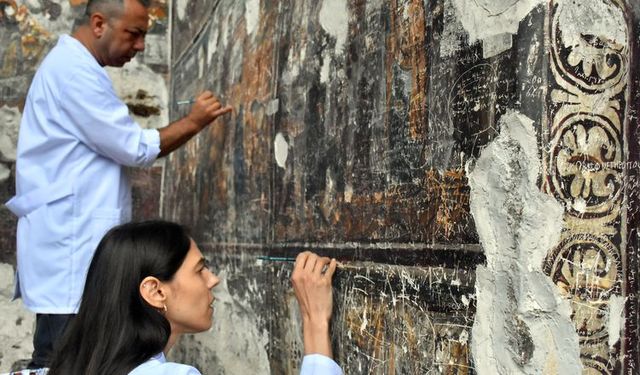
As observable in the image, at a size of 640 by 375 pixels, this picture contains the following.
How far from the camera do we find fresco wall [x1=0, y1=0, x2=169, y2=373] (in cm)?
538

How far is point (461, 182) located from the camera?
1.97m

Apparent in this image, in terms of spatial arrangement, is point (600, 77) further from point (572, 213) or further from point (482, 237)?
point (482, 237)

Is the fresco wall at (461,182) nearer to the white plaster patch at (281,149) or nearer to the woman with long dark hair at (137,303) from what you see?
the white plaster patch at (281,149)

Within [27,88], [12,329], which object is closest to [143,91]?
[27,88]

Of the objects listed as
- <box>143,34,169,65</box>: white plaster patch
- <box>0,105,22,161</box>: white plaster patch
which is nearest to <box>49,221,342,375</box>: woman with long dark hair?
<box>0,105,22,161</box>: white plaster patch

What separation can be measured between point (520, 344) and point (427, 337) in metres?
0.36

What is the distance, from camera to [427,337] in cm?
211

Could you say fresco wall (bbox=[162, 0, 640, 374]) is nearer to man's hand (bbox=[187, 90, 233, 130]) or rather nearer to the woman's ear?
man's hand (bbox=[187, 90, 233, 130])

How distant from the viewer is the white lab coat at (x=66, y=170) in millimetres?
2988

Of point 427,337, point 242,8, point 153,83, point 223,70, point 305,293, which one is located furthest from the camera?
point 153,83

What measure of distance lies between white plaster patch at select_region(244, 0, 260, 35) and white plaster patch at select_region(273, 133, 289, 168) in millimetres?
696

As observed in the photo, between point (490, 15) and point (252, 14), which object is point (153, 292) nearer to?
point (490, 15)

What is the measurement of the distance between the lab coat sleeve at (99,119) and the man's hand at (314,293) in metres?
0.81

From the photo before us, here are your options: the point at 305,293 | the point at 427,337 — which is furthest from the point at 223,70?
the point at 427,337
